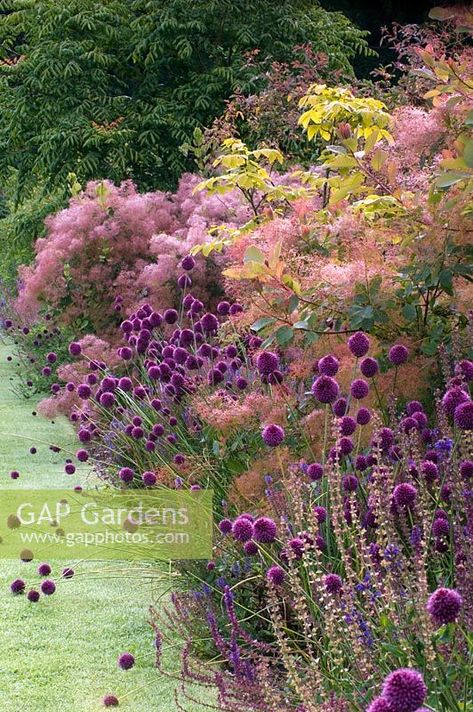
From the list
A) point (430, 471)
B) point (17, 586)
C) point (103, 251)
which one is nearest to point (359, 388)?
point (430, 471)

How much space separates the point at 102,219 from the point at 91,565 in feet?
13.7

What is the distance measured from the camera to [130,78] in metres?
11.7

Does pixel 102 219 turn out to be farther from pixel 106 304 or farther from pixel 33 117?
pixel 33 117

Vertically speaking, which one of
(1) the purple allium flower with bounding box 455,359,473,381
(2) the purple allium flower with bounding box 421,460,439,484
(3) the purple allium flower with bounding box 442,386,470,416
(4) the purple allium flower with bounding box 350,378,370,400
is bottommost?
(2) the purple allium flower with bounding box 421,460,439,484

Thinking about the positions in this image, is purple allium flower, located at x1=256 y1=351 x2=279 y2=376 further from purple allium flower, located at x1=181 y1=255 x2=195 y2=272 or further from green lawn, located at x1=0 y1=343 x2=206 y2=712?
purple allium flower, located at x1=181 y1=255 x2=195 y2=272

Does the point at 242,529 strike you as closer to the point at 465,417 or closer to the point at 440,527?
the point at 440,527

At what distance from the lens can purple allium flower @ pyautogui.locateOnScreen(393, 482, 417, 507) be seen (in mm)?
2502

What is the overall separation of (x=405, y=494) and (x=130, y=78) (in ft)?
32.9

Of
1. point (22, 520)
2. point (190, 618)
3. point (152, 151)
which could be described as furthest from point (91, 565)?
point (152, 151)

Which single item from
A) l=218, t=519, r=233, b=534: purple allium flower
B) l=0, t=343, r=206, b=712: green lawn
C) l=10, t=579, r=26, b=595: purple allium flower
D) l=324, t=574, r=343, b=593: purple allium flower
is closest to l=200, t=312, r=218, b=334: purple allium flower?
l=0, t=343, r=206, b=712: green lawn

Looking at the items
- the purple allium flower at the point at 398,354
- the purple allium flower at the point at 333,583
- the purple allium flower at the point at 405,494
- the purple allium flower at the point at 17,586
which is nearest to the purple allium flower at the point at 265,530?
the purple allium flower at the point at 333,583

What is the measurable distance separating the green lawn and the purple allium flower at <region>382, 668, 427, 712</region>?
6.32 ft

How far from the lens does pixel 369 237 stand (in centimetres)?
400

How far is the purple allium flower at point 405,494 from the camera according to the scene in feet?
8.21
